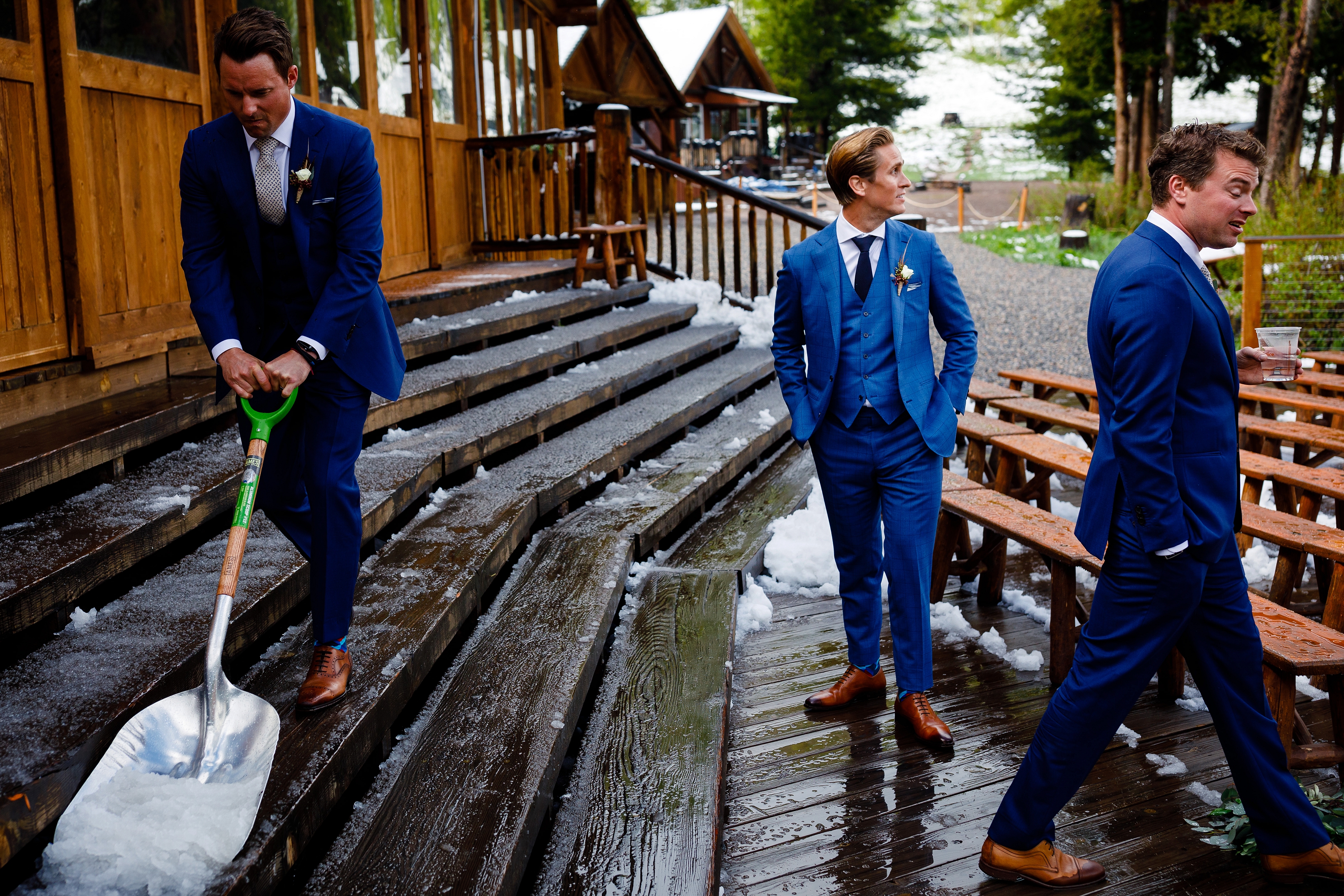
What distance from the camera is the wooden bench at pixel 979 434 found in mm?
5805

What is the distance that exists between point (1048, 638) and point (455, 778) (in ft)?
8.77

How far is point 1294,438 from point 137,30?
6180 millimetres

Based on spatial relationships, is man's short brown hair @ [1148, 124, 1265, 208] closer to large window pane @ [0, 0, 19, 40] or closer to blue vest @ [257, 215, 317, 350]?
blue vest @ [257, 215, 317, 350]

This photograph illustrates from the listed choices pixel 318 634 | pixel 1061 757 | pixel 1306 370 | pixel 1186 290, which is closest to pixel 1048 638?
pixel 1061 757

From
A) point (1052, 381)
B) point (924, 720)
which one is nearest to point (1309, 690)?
point (924, 720)

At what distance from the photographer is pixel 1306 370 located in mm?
8102

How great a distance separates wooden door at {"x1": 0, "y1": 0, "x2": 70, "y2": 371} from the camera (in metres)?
3.88

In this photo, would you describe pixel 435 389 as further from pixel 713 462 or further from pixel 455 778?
pixel 455 778

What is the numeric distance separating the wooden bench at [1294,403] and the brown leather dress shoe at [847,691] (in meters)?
3.72

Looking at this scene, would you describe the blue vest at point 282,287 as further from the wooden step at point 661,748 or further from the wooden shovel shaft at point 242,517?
the wooden step at point 661,748

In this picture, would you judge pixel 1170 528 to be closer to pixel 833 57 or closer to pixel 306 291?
pixel 306 291

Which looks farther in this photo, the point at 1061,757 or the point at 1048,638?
the point at 1048,638

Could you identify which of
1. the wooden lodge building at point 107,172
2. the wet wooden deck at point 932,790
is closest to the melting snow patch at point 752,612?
the wet wooden deck at point 932,790

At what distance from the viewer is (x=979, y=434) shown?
580 centimetres
